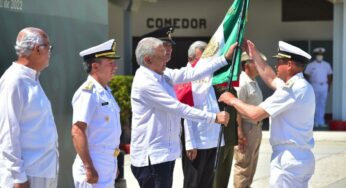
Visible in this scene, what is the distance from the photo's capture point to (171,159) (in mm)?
6309

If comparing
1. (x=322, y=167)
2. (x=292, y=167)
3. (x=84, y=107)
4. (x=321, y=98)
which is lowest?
(x=322, y=167)

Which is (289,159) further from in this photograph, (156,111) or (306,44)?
(306,44)

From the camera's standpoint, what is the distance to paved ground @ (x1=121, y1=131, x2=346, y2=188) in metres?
10.3

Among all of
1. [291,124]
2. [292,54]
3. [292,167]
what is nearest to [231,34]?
[292,54]

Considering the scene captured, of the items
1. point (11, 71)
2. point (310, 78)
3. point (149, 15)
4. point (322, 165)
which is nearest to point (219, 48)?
point (11, 71)

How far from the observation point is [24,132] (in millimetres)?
4770

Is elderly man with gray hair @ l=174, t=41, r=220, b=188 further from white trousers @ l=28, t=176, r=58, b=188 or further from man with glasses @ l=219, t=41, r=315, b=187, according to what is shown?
white trousers @ l=28, t=176, r=58, b=188

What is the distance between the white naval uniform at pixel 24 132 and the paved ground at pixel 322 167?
5243 millimetres

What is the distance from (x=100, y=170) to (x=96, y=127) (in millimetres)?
327

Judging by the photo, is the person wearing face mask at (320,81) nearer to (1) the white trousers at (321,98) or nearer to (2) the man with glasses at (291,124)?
(1) the white trousers at (321,98)

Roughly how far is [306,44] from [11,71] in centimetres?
1772

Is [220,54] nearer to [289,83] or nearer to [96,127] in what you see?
[289,83]

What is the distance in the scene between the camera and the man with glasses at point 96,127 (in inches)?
216

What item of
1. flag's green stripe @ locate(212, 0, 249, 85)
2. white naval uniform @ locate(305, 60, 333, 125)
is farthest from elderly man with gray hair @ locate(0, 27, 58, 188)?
white naval uniform @ locate(305, 60, 333, 125)
